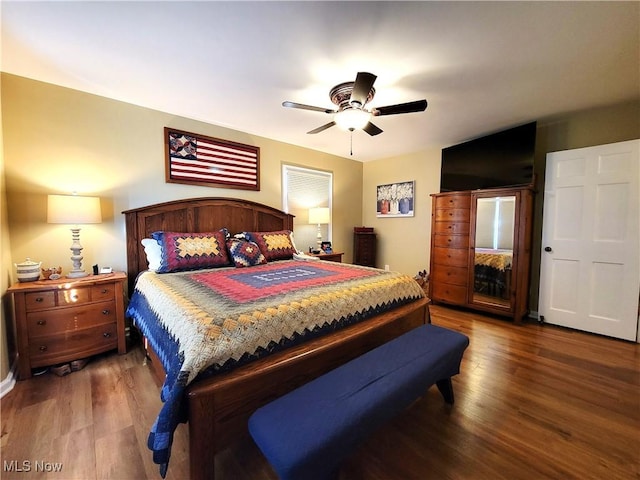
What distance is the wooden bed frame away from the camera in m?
1.12

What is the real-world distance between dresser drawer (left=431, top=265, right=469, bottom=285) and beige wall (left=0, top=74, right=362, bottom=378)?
3.47 m

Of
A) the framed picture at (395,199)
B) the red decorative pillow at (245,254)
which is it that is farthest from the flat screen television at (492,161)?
the red decorative pillow at (245,254)

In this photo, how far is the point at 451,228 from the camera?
3.70 meters

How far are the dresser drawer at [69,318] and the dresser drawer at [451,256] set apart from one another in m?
4.00

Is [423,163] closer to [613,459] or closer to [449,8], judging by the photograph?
[449,8]

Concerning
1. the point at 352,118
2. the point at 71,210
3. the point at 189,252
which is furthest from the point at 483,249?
the point at 71,210

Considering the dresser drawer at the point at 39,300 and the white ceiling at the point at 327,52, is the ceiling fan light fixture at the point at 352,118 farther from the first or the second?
the dresser drawer at the point at 39,300

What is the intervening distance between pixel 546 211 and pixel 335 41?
3.23m

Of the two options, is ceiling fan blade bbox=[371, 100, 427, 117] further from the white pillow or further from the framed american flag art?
the white pillow

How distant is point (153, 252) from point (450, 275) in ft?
12.4

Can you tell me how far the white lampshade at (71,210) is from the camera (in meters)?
2.13

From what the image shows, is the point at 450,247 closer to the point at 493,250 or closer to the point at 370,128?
the point at 493,250

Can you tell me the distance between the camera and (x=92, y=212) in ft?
7.41

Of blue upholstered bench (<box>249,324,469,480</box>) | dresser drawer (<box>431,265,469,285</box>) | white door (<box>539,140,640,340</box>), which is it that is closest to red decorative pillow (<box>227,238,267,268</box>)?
blue upholstered bench (<box>249,324,469,480</box>)
